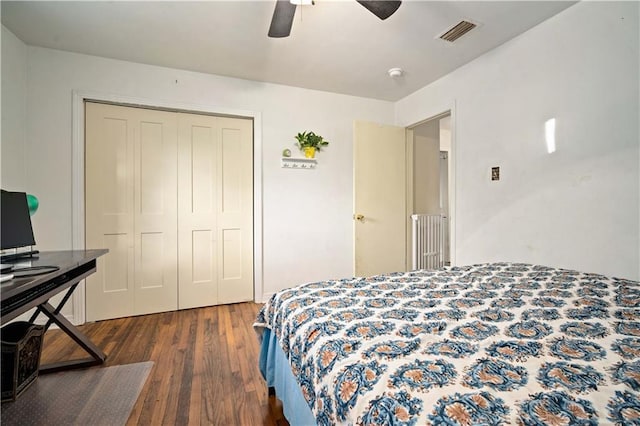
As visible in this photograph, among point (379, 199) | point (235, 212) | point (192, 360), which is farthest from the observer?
point (379, 199)

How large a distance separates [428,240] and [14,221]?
392 centimetres

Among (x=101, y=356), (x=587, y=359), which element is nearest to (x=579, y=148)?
A: (x=587, y=359)

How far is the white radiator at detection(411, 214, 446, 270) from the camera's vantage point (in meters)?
3.81

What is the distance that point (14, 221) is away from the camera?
164 centimetres

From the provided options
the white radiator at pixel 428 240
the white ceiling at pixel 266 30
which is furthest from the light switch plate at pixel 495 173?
the white radiator at pixel 428 240

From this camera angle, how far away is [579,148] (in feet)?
6.70

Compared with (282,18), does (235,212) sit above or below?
below

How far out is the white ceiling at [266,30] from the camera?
2.06 metres

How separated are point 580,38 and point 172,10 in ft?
9.31

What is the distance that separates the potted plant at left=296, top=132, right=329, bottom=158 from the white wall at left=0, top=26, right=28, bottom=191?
2.44 metres

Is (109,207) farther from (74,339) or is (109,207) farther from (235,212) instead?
(74,339)

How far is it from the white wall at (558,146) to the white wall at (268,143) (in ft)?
4.41

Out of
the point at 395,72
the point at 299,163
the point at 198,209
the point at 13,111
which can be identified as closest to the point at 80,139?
the point at 13,111

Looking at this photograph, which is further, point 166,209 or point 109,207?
point 166,209
